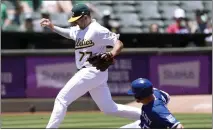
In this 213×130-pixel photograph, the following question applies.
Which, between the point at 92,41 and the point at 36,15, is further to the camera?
the point at 36,15

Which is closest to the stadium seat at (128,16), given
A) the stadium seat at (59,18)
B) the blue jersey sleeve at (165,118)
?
the stadium seat at (59,18)

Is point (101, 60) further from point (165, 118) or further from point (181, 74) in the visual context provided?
point (181, 74)

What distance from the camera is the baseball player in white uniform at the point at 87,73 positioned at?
7.99 metres

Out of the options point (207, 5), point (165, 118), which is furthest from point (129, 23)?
point (165, 118)

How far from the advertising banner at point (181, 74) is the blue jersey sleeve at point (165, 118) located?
8.30m

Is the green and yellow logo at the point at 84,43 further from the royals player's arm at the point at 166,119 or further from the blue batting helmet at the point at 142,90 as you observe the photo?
the royals player's arm at the point at 166,119

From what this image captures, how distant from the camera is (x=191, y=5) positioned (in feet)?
62.7

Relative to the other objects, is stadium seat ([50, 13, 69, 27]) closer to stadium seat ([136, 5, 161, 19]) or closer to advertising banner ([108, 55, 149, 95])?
advertising banner ([108, 55, 149, 95])

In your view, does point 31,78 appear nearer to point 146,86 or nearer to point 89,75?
point 89,75

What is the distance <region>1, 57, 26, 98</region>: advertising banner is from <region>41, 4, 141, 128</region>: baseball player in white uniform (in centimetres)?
592

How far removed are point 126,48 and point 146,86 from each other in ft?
27.9

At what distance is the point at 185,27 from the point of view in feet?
52.9

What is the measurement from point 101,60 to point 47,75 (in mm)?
6365

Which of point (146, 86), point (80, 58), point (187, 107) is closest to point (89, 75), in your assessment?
point (80, 58)
